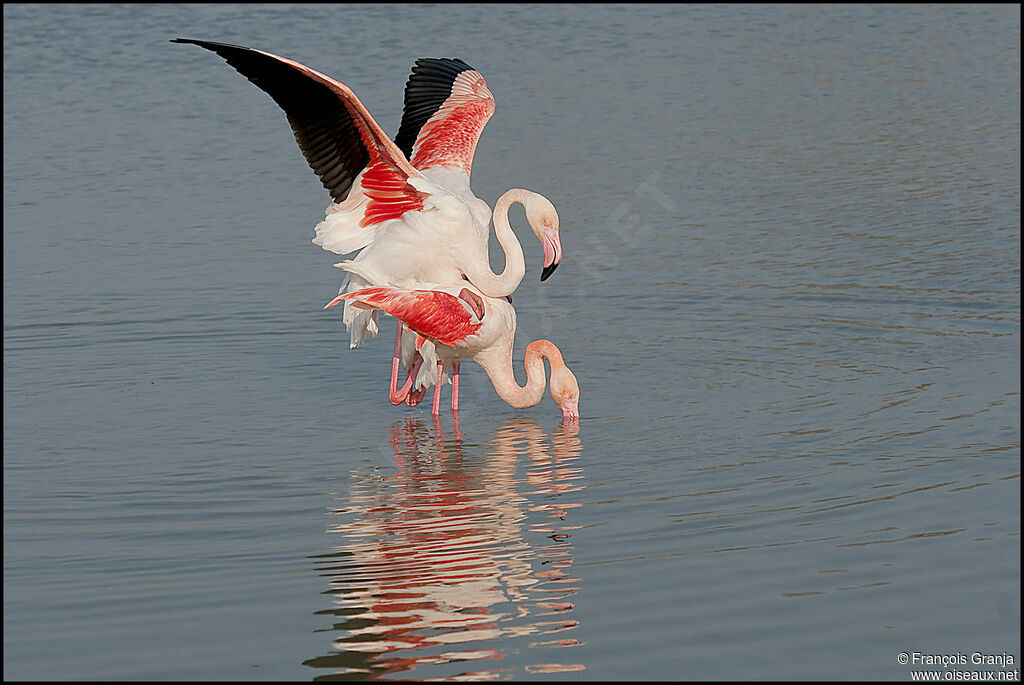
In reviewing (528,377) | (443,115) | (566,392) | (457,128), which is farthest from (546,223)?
(443,115)

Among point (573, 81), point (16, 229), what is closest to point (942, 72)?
point (573, 81)

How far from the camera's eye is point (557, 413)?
792cm

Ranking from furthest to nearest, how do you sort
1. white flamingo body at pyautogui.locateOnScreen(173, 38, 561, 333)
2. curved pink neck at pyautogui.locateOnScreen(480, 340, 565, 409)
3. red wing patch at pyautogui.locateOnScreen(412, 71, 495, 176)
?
red wing patch at pyautogui.locateOnScreen(412, 71, 495, 176) → curved pink neck at pyautogui.locateOnScreen(480, 340, 565, 409) → white flamingo body at pyautogui.locateOnScreen(173, 38, 561, 333)

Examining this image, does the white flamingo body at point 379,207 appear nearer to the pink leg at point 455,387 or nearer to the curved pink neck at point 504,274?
the curved pink neck at point 504,274

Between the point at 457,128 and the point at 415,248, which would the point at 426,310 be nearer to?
the point at 415,248

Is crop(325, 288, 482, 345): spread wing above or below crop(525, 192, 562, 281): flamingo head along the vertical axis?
below

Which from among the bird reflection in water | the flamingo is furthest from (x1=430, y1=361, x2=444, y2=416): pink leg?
the bird reflection in water

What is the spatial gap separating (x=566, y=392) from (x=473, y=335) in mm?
600

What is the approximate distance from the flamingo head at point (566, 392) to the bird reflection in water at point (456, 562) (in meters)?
0.08

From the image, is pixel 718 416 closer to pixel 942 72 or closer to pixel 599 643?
pixel 599 643

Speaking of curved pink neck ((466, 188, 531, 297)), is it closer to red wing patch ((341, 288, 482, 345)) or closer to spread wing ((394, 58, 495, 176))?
red wing patch ((341, 288, 482, 345))

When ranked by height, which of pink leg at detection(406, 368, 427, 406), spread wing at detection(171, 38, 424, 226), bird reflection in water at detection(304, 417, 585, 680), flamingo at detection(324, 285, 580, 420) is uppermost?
spread wing at detection(171, 38, 424, 226)

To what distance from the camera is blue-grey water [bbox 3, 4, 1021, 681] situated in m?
4.81

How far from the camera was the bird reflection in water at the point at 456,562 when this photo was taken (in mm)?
4605
